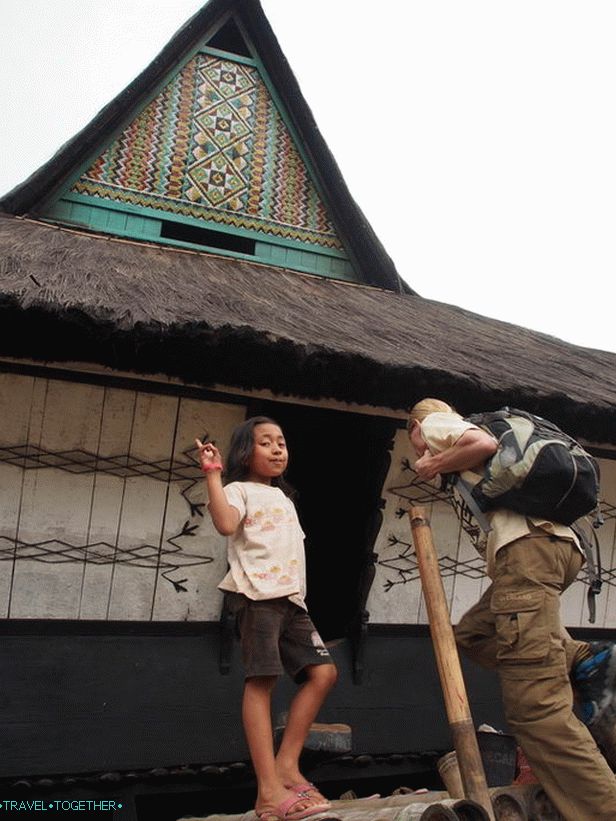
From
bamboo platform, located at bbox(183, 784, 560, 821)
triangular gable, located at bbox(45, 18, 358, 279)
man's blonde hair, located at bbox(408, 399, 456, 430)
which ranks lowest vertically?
bamboo platform, located at bbox(183, 784, 560, 821)

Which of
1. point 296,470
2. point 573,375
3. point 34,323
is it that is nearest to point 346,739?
point 34,323

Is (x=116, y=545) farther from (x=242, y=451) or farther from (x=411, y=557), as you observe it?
(x=411, y=557)

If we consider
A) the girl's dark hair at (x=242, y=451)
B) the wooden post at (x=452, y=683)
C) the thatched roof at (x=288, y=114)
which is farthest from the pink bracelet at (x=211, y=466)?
the thatched roof at (x=288, y=114)

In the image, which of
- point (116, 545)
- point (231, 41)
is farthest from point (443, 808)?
point (231, 41)

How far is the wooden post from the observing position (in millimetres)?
3008

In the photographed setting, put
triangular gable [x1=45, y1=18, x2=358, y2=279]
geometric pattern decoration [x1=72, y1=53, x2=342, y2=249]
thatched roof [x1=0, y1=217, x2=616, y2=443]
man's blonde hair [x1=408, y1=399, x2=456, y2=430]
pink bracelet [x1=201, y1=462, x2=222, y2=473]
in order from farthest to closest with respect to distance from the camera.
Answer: geometric pattern decoration [x1=72, y1=53, x2=342, y2=249] < triangular gable [x1=45, y1=18, x2=358, y2=279] < thatched roof [x1=0, y1=217, x2=616, y2=443] < man's blonde hair [x1=408, y1=399, x2=456, y2=430] < pink bracelet [x1=201, y1=462, x2=222, y2=473]

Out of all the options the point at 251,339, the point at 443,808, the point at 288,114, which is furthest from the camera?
the point at 288,114

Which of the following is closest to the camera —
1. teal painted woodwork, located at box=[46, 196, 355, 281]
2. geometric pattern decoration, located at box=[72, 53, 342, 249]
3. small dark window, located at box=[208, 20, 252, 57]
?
teal painted woodwork, located at box=[46, 196, 355, 281]

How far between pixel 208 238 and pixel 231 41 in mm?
1803

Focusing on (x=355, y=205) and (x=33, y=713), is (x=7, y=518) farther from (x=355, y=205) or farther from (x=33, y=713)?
(x=355, y=205)

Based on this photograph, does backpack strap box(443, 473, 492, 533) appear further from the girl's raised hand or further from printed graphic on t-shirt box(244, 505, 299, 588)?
the girl's raised hand

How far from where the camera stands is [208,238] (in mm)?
7000

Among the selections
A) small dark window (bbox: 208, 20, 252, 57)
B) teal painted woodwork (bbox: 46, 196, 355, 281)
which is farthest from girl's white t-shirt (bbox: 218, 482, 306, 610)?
small dark window (bbox: 208, 20, 252, 57)

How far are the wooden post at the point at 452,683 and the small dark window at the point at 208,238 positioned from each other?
13.5 feet
